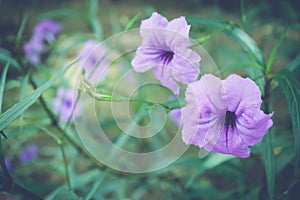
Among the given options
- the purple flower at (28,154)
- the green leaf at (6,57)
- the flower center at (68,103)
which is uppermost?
the green leaf at (6,57)

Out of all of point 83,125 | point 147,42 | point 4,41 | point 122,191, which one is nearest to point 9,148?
point 83,125

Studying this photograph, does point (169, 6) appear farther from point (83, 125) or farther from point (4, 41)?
point (4, 41)

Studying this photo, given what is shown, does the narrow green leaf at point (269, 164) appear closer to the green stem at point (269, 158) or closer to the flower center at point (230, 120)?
the green stem at point (269, 158)

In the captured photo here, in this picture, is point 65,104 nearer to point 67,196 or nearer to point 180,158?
point 180,158

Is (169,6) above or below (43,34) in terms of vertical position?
below

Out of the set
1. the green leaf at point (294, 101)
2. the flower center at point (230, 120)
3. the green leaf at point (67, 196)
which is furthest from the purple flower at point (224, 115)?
the green leaf at point (67, 196)

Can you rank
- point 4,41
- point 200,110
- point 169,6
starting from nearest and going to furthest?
point 200,110
point 4,41
point 169,6

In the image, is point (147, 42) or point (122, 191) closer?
point (147, 42)

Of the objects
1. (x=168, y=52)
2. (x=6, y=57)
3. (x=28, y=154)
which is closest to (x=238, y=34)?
(x=168, y=52)
